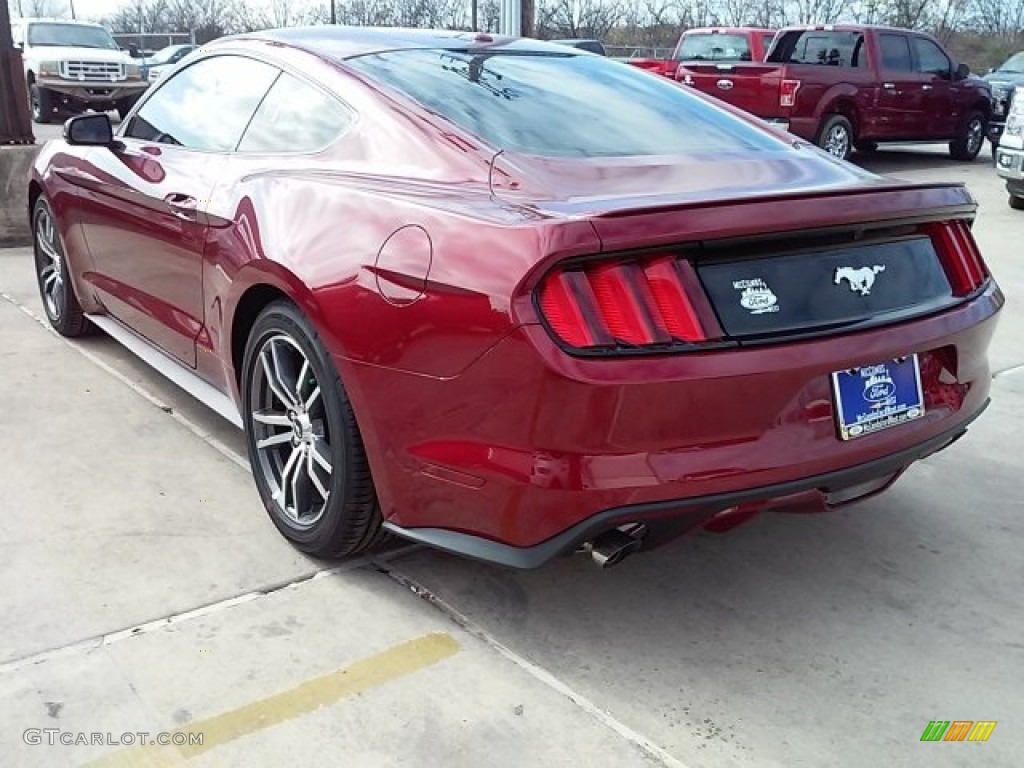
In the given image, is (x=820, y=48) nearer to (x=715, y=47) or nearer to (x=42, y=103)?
(x=715, y=47)

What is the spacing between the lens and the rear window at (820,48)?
1359cm

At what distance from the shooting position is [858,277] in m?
2.57

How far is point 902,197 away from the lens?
2.68 meters

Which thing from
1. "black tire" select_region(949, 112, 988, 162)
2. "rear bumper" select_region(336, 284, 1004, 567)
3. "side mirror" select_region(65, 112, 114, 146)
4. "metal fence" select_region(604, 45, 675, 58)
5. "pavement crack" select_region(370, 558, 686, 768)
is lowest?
"pavement crack" select_region(370, 558, 686, 768)

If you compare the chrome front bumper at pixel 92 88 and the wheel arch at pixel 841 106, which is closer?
the wheel arch at pixel 841 106

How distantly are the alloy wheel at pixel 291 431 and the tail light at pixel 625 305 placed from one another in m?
0.91

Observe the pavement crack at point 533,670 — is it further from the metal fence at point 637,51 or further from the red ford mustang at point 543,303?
the metal fence at point 637,51

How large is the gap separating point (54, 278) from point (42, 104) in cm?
1478

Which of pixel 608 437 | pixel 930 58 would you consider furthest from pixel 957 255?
pixel 930 58

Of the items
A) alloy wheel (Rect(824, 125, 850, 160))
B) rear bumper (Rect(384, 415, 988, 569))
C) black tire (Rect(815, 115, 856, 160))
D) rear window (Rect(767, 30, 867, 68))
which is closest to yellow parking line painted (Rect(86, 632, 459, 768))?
A: rear bumper (Rect(384, 415, 988, 569))

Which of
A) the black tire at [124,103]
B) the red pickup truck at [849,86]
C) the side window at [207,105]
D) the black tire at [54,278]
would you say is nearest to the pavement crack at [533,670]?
the side window at [207,105]

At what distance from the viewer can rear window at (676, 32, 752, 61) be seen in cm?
1427

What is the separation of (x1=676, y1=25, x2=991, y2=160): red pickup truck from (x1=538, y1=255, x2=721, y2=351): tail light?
10983 millimetres

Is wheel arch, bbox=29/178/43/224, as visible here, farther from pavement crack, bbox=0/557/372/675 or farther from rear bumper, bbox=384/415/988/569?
rear bumper, bbox=384/415/988/569
